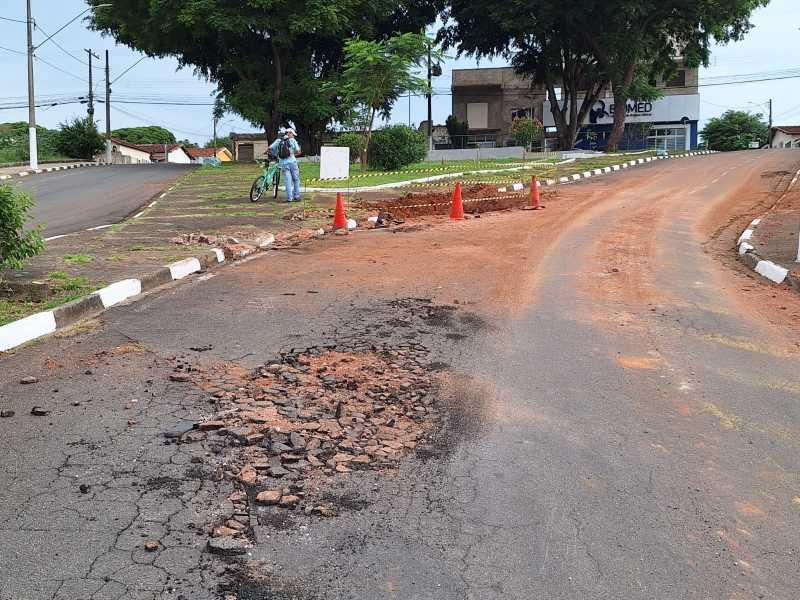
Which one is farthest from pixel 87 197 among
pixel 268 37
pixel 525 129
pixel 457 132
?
pixel 457 132

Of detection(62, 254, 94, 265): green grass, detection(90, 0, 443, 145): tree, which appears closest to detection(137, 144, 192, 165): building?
detection(90, 0, 443, 145): tree

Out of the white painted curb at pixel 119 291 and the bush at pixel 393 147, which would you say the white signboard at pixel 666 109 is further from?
the white painted curb at pixel 119 291

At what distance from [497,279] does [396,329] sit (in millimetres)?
2900

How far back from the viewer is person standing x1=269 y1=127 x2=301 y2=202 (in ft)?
59.0

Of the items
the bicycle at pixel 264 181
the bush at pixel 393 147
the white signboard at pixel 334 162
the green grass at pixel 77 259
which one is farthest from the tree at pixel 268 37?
the green grass at pixel 77 259

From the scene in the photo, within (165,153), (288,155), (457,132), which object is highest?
(165,153)

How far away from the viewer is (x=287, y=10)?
137 feet

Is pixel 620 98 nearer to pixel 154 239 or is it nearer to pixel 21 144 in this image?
pixel 154 239

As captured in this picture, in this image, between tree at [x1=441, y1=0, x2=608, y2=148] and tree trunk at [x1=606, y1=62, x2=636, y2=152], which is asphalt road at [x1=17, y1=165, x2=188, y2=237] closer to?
tree at [x1=441, y1=0, x2=608, y2=148]

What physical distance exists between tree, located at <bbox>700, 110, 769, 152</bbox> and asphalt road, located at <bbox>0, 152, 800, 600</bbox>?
240ft

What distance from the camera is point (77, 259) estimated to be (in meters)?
10.8

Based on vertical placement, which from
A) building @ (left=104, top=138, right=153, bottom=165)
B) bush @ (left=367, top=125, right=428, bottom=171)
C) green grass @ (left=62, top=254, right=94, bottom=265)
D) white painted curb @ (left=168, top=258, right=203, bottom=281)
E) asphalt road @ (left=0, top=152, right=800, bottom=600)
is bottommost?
asphalt road @ (left=0, top=152, right=800, bottom=600)

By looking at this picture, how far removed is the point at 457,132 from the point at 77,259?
54.7 m

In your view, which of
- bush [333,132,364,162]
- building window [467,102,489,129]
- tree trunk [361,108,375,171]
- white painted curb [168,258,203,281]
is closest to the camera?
white painted curb [168,258,203,281]
